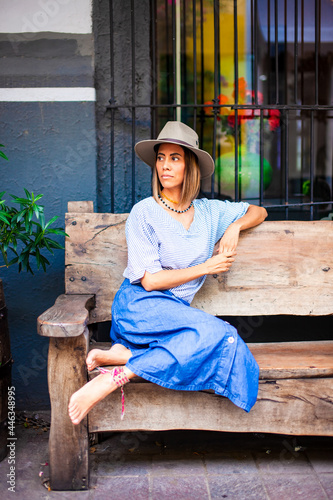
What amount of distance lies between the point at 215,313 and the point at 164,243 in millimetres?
548

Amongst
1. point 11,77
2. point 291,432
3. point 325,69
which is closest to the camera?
point 291,432

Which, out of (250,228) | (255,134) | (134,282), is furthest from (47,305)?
(255,134)

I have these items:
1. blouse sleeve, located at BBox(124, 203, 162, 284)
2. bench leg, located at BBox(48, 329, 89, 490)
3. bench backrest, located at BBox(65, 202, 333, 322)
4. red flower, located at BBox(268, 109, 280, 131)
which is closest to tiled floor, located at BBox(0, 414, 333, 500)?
bench leg, located at BBox(48, 329, 89, 490)

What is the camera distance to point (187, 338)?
7.11 ft

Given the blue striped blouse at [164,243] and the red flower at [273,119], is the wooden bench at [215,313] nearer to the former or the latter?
the blue striped blouse at [164,243]

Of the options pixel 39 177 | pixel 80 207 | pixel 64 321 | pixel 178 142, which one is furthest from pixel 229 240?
pixel 39 177

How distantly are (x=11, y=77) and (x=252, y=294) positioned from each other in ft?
6.20

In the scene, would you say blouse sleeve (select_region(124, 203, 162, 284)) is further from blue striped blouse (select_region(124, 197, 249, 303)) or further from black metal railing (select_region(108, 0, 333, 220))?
black metal railing (select_region(108, 0, 333, 220))

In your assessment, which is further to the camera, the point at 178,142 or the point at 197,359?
the point at 178,142

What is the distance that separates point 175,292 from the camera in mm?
2496

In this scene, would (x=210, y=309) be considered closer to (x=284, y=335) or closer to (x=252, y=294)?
(x=252, y=294)

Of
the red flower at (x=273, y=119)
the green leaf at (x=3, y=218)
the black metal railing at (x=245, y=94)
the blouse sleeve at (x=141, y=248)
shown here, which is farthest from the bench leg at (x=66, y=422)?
the red flower at (x=273, y=119)

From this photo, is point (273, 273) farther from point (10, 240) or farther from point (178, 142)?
point (10, 240)

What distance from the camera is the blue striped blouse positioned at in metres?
2.40
